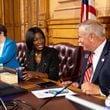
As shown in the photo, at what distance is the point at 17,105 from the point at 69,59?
1.67 metres

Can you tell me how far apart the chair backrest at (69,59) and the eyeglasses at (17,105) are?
1.41 metres

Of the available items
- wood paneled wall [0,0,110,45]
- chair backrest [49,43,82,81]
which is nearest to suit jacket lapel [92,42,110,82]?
chair backrest [49,43,82,81]

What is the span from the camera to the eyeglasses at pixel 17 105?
1470mm

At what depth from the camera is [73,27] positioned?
4145 millimetres

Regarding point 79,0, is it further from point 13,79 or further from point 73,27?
point 13,79

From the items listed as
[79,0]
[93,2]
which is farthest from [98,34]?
[79,0]

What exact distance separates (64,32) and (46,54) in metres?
1.55

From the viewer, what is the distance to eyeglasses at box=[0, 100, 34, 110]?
4.82 feet

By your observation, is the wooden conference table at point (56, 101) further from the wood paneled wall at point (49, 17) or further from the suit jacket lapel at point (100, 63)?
the wood paneled wall at point (49, 17)

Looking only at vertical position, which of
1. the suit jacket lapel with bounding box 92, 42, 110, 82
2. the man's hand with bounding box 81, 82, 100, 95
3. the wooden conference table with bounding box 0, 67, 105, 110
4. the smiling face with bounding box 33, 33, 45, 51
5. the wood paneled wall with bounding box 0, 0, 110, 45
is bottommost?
the wooden conference table with bounding box 0, 67, 105, 110

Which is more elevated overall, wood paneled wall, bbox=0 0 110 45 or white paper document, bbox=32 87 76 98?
wood paneled wall, bbox=0 0 110 45

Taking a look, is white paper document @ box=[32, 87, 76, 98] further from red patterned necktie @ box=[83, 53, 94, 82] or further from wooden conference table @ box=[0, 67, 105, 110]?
red patterned necktie @ box=[83, 53, 94, 82]

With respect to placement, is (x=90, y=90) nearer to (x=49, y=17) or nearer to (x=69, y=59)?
(x=69, y=59)

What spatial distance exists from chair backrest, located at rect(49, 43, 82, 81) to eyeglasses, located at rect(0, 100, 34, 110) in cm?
141
